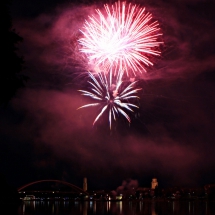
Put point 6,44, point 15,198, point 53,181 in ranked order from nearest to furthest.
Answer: point 6,44 < point 15,198 < point 53,181

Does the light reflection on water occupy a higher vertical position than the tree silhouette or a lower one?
lower

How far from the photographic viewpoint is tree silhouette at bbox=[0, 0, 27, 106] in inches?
696

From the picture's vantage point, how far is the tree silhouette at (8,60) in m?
17.7

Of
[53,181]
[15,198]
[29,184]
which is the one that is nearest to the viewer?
[15,198]

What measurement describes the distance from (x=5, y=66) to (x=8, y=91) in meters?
0.98

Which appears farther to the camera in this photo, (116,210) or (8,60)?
(116,210)

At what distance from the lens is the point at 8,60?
17.8 metres

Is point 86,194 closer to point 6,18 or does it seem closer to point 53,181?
point 53,181

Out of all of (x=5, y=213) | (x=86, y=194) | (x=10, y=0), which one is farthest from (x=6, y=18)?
(x=86, y=194)

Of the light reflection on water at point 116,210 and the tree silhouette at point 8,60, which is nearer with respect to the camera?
the tree silhouette at point 8,60

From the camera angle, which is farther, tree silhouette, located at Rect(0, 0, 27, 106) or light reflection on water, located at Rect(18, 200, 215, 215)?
light reflection on water, located at Rect(18, 200, 215, 215)

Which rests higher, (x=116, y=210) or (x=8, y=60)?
(x=8, y=60)

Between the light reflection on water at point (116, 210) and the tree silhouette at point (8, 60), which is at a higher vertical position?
the tree silhouette at point (8, 60)

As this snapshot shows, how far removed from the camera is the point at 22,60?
18.2 metres
